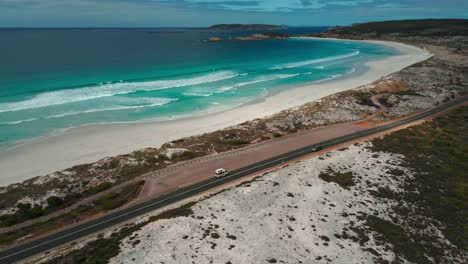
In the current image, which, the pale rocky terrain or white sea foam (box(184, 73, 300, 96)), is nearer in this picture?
the pale rocky terrain

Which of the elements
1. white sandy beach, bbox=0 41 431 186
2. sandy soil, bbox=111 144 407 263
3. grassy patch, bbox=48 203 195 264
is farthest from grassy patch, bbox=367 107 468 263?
white sandy beach, bbox=0 41 431 186

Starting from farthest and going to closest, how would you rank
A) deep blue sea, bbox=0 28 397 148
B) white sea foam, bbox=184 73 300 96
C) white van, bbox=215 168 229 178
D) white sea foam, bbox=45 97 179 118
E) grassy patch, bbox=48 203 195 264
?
white sea foam, bbox=184 73 300 96, white sea foam, bbox=45 97 179 118, deep blue sea, bbox=0 28 397 148, white van, bbox=215 168 229 178, grassy patch, bbox=48 203 195 264

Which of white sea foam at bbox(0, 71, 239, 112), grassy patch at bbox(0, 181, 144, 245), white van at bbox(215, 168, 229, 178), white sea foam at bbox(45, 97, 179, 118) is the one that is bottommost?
white van at bbox(215, 168, 229, 178)

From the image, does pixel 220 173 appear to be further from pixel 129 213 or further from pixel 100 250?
pixel 100 250

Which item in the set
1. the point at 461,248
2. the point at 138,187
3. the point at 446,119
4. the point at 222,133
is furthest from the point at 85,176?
the point at 446,119

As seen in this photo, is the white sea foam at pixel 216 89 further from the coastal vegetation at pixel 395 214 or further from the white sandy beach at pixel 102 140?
the coastal vegetation at pixel 395 214

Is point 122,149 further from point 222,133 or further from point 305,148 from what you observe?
point 305,148

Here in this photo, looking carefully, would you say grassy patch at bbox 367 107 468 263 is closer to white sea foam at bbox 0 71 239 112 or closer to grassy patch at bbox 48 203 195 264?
grassy patch at bbox 48 203 195 264

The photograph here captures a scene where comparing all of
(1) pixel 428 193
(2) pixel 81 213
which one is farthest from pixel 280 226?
(2) pixel 81 213
